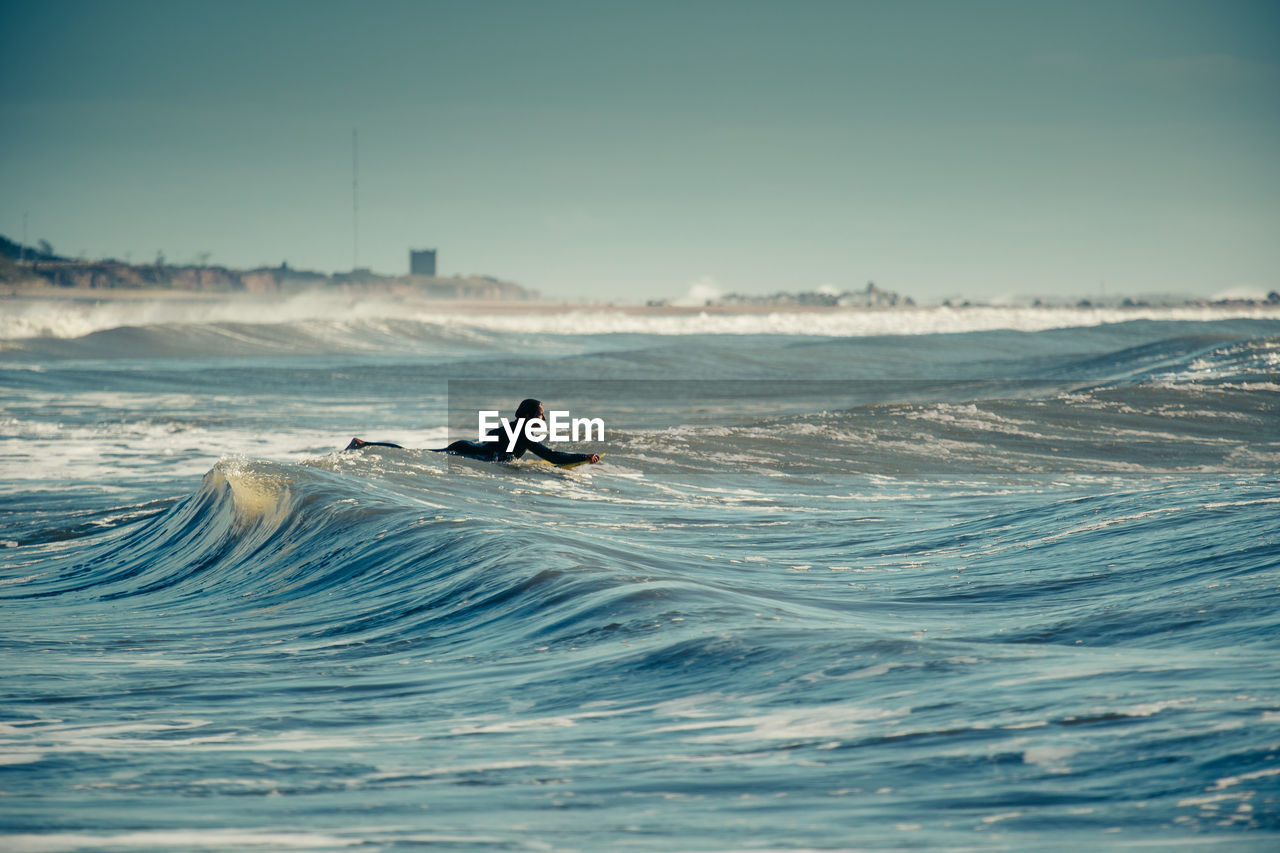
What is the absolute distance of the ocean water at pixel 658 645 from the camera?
3742 mm

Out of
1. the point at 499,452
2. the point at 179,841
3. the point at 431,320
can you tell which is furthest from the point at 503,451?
the point at 431,320

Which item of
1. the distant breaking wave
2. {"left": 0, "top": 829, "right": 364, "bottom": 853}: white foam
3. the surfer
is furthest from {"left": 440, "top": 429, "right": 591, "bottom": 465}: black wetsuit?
the distant breaking wave

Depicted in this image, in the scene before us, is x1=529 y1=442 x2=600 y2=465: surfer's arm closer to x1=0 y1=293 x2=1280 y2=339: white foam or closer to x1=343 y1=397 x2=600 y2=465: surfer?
x1=343 y1=397 x2=600 y2=465: surfer

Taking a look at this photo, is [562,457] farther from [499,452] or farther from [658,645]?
[658,645]

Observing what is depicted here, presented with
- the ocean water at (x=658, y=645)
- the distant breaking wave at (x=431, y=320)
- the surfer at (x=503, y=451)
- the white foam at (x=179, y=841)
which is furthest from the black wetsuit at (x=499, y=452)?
the distant breaking wave at (x=431, y=320)

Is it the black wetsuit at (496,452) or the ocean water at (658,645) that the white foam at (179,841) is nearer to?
the ocean water at (658,645)

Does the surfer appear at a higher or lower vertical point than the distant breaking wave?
lower

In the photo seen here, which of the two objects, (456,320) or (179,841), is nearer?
(179,841)

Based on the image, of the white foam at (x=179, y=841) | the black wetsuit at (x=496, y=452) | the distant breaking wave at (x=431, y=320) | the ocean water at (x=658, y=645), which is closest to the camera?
the white foam at (x=179, y=841)

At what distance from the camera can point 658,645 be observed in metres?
5.71

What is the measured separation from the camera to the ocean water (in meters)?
3.74

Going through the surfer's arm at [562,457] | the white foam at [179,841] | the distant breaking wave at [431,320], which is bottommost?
the white foam at [179,841]

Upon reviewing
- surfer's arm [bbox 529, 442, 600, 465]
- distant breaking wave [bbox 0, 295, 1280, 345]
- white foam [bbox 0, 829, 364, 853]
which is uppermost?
distant breaking wave [bbox 0, 295, 1280, 345]

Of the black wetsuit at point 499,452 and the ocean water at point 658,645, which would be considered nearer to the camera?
the ocean water at point 658,645
